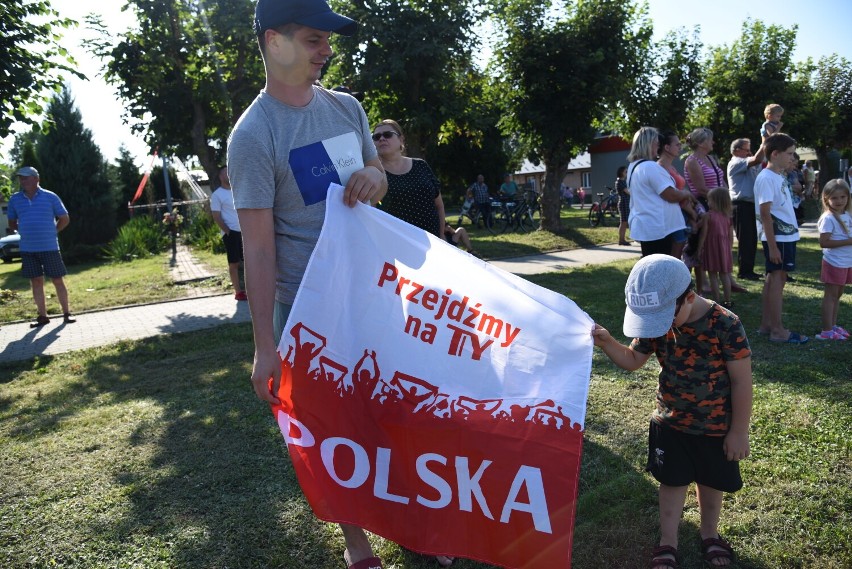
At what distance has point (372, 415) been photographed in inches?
93.3

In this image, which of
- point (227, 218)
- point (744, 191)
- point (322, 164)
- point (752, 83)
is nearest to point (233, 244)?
point (227, 218)

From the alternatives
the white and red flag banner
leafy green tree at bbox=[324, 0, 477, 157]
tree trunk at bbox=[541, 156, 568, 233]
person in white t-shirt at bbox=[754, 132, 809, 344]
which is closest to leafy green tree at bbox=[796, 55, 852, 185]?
tree trunk at bbox=[541, 156, 568, 233]

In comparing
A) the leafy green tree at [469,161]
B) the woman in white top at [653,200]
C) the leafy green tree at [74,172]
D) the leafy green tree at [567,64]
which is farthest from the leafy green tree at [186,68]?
the leafy green tree at [469,161]

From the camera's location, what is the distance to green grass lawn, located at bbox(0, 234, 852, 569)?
288 cm

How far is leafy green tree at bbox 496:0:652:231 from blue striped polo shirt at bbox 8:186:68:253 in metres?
10.6

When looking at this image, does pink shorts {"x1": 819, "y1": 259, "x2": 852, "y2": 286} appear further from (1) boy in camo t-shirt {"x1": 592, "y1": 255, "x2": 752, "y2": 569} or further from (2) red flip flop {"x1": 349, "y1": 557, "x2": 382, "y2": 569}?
(2) red flip flop {"x1": 349, "y1": 557, "x2": 382, "y2": 569}

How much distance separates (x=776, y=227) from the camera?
5.82 metres

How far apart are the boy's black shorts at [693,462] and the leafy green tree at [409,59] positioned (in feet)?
34.3

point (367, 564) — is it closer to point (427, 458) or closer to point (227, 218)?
point (427, 458)

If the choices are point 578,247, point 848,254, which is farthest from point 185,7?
point 848,254

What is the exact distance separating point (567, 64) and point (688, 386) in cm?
1394

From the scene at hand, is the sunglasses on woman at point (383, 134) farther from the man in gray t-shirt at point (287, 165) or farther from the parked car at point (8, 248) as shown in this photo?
the parked car at point (8, 248)

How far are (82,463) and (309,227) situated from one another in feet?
8.58

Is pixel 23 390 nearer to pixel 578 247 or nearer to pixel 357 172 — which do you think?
pixel 357 172
